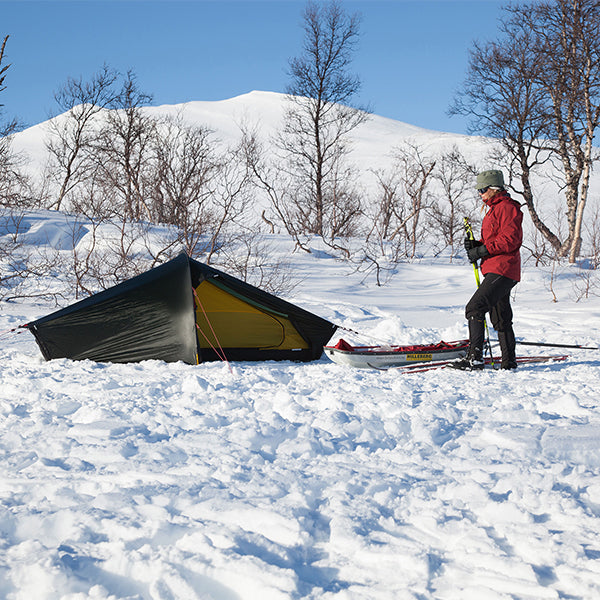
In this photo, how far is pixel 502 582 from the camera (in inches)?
71.1

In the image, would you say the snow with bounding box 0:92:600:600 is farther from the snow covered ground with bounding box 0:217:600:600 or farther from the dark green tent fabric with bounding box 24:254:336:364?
the dark green tent fabric with bounding box 24:254:336:364

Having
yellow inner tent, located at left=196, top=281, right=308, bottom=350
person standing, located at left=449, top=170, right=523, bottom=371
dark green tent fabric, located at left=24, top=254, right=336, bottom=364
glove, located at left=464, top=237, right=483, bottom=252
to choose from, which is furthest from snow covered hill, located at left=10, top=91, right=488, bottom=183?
person standing, located at left=449, top=170, right=523, bottom=371

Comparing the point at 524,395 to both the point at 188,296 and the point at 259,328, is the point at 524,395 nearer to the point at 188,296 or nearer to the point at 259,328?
the point at 259,328

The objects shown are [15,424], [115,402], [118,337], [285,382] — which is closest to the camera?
[15,424]

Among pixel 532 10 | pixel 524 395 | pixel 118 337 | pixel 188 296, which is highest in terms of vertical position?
pixel 532 10

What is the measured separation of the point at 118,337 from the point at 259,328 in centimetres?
149

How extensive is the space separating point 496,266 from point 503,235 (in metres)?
0.29

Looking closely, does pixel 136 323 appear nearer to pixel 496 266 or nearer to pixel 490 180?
pixel 496 266

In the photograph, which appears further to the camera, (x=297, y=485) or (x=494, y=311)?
(x=494, y=311)

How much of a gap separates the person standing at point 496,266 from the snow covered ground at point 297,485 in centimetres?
36

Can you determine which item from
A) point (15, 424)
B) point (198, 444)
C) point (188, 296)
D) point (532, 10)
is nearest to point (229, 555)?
point (198, 444)

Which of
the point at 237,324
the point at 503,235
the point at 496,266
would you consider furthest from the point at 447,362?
the point at 237,324

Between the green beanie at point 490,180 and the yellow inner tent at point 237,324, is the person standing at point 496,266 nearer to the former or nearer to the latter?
the green beanie at point 490,180

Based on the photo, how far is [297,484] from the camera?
102 inches
